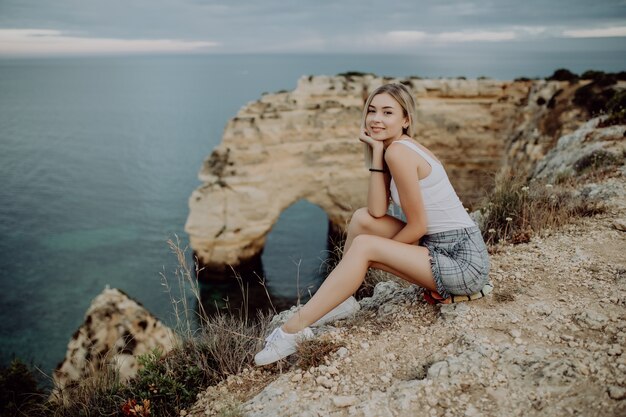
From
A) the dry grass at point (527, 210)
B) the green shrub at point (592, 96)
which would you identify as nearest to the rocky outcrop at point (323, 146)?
the green shrub at point (592, 96)

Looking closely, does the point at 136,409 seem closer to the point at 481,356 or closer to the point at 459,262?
the point at 481,356

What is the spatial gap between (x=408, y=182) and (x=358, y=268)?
30.2 inches

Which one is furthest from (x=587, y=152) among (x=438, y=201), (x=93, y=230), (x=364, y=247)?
(x=93, y=230)

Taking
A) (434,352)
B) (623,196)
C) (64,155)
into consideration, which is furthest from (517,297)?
(64,155)

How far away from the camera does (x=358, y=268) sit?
308 cm

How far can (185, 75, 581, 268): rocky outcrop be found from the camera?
1792 cm

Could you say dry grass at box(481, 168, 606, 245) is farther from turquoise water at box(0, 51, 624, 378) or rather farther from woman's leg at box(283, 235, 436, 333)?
turquoise water at box(0, 51, 624, 378)

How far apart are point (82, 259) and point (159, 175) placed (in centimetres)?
1711

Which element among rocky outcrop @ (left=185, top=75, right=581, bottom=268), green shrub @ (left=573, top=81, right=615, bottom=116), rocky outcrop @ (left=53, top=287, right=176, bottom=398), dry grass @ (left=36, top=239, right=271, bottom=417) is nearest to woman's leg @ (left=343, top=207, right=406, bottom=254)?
dry grass @ (left=36, top=239, right=271, bottom=417)

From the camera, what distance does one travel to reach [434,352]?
2.90 meters

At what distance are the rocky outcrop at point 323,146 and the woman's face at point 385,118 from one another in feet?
48.7

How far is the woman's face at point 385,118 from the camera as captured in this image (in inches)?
134

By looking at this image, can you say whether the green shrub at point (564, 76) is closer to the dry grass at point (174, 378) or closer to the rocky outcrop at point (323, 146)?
the rocky outcrop at point (323, 146)

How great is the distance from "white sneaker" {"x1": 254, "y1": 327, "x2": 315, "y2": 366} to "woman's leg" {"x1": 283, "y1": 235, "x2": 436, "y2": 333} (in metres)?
0.06
